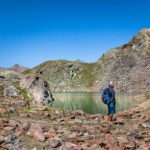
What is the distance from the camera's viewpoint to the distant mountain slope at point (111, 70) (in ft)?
534

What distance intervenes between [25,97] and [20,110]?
40.7 feet

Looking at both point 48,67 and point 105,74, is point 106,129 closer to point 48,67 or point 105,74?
point 105,74

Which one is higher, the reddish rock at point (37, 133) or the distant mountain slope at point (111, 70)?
the distant mountain slope at point (111, 70)

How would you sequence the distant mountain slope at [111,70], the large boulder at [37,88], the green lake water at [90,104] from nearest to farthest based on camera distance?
the large boulder at [37,88]
the green lake water at [90,104]
the distant mountain slope at [111,70]

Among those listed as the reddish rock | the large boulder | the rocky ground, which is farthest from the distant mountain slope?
the reddish rock

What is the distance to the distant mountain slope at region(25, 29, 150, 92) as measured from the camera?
534ft

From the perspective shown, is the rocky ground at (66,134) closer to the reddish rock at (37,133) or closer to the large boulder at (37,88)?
the reddish rock at (37,133)

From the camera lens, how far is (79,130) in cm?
2430

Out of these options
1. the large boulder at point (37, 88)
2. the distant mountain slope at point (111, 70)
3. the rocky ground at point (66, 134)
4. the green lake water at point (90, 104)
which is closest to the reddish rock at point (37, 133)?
the rocky ground at point (66, 134)

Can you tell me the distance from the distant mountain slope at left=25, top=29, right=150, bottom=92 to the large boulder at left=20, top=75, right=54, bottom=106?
10416cm

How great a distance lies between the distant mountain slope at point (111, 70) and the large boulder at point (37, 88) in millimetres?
104156

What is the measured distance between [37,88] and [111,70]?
130302mm

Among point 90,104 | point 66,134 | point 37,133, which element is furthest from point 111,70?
point 37,133

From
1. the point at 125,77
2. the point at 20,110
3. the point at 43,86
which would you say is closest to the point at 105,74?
the point at 125,77
